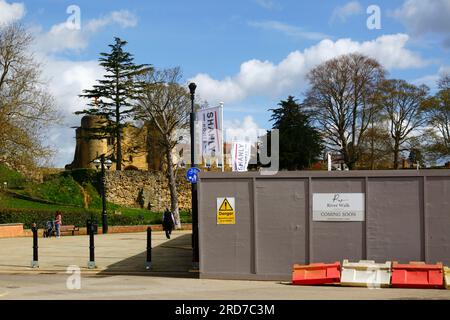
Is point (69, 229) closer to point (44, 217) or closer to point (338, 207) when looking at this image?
point (44, 217)

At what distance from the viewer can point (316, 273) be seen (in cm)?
1571

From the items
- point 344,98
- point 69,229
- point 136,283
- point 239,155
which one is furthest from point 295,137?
point 136,283

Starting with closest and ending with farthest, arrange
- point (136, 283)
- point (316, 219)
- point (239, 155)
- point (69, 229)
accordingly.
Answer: point (136, 283) < point (316, 219) < point (239, 155) < point (69, 229)

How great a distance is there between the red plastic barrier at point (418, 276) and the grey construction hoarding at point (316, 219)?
95 cm

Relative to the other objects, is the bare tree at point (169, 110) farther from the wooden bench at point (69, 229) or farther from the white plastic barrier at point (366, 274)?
the white plastic barrier at point (366, 274)

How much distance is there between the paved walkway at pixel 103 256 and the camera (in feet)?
65.4

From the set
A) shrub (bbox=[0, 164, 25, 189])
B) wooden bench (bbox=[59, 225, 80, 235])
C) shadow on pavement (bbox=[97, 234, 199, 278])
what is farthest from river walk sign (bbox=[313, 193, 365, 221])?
shrub (bbox=[0, 164, 25, 189])

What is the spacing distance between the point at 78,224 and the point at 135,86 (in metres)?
23.8

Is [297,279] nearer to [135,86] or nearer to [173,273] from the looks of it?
[173,273]

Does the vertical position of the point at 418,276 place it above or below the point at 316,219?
below

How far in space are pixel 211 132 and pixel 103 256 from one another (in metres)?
6.66

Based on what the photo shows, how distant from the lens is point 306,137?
68312 millimetres

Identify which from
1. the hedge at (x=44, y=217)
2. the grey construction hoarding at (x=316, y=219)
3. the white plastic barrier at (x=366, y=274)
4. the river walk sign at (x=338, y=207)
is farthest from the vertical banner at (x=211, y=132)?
the hedge at (x=44, y=217)
